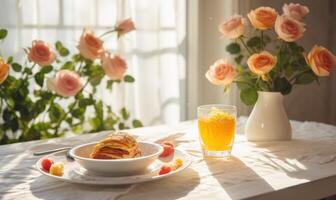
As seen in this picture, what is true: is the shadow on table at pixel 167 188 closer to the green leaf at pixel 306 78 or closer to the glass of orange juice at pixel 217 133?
the glass of orange juice at pixel 217 133

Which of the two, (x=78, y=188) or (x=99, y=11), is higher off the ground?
(x=99, y=11)

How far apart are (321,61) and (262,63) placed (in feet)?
0.47

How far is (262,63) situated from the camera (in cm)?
116

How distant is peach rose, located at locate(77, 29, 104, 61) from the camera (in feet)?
4.95

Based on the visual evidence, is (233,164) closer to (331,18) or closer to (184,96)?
(184,96)

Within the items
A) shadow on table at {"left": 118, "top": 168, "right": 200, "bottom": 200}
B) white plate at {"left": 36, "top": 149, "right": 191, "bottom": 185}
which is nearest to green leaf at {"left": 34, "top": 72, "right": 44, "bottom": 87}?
white plate at {"left": 36, "top": 149, "right": 191, "bottom": 185}

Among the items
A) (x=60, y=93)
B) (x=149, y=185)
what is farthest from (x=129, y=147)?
(x=60, y=93)

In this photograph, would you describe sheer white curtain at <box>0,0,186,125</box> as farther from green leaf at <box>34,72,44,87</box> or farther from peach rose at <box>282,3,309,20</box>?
peach rose at <box>282,3,309,20</box>

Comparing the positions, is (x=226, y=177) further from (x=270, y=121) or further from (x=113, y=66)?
(x=113, y=66)

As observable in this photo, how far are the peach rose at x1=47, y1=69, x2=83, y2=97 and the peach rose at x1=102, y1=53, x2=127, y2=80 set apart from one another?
13 centimetres

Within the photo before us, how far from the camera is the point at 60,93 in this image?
1474mm

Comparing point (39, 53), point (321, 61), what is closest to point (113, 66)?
point (39, 53)

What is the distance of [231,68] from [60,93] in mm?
566

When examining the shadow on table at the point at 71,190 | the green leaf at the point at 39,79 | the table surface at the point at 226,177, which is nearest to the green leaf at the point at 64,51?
the green leaf at the point at 39,79
